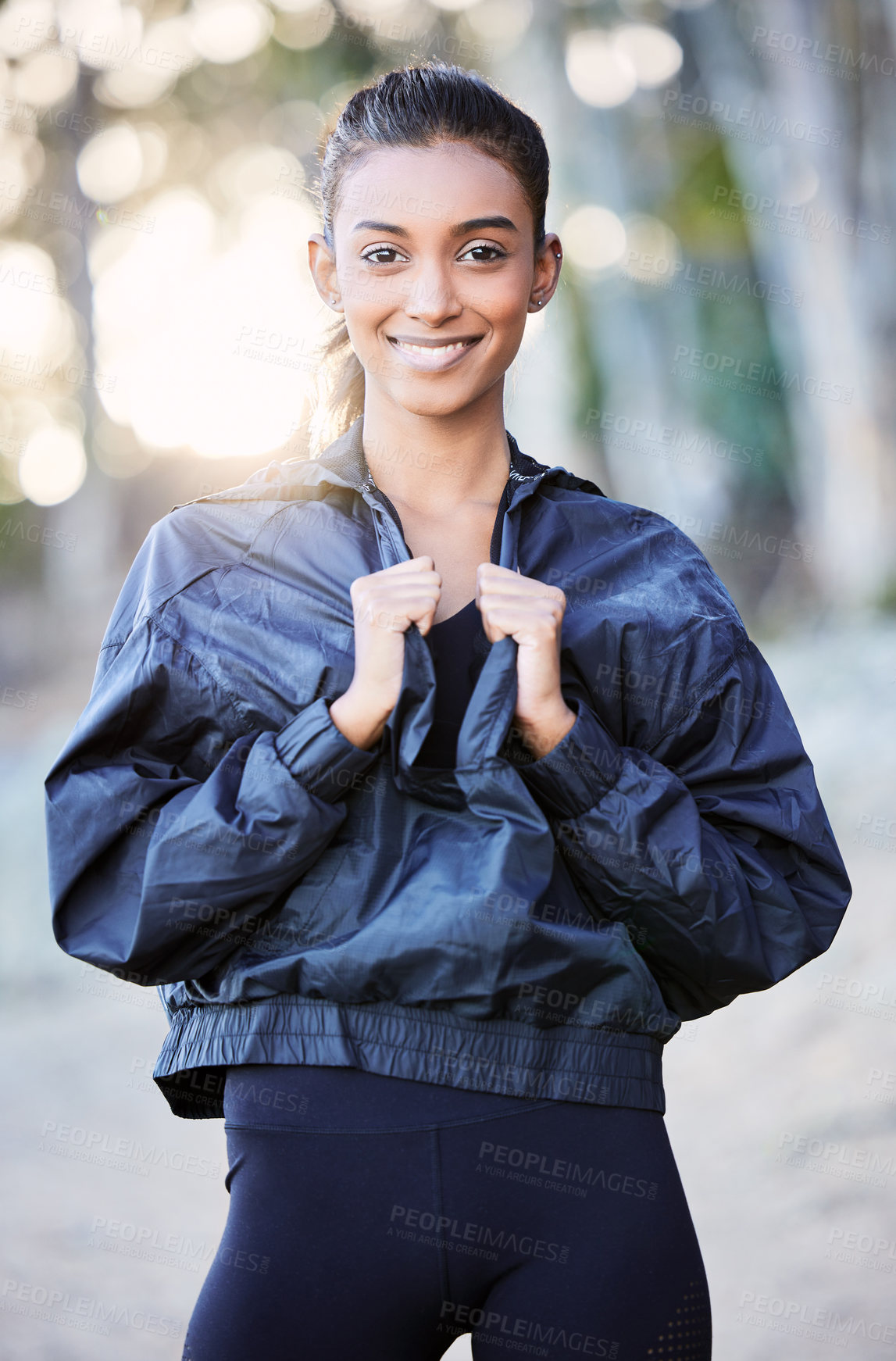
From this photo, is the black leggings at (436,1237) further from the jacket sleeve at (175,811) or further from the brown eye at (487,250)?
the brown eye at (487,250)

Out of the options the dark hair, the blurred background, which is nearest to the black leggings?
the dark hair

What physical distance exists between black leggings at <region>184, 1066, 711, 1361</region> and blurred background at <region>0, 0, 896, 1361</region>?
5.61 metres

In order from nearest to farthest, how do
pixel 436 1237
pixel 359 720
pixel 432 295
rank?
pixel 436 1237, pixel 359 720, pixel 432 295

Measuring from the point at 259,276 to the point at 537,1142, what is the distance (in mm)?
8780

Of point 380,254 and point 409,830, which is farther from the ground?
point 380,254

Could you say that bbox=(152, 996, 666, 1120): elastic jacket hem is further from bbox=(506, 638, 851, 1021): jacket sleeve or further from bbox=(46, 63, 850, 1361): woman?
bbox=(506, 638, 851, 1021): jacket sleeve

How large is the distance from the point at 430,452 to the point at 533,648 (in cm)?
45

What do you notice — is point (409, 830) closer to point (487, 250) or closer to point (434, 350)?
point (434, 350)

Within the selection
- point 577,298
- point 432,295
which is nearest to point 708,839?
point 432,295

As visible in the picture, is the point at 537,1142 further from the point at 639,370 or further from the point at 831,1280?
the point at 639,370

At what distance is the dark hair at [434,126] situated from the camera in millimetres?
1822

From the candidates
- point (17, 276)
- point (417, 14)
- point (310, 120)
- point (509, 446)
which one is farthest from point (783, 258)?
point (509, 446)

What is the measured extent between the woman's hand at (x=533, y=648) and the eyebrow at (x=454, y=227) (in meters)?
0.47

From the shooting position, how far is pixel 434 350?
1787mm
